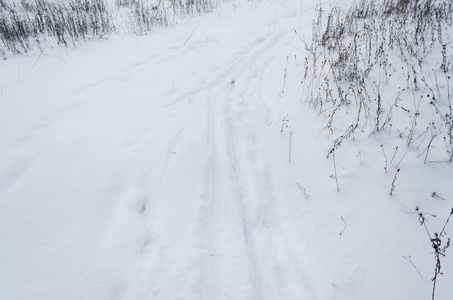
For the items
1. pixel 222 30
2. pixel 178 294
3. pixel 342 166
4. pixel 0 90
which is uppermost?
pixel 222 30

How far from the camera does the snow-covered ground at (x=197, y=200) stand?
6.00 ft

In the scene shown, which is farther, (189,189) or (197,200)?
(189,189)

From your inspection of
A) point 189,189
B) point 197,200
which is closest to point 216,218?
point 197,200

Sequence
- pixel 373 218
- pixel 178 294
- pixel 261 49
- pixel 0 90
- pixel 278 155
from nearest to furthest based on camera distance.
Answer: pixel 178 294 → pixel 373 218 → pixel 278 155 → pixel 0 90 → pixel 261 49

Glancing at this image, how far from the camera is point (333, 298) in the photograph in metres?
1.78

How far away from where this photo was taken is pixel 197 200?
2410 mm

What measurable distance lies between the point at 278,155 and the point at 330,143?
0.62m

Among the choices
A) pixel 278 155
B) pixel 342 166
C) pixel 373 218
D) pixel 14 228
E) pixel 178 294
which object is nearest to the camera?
pixel 178 294

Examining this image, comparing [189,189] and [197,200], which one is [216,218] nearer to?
[197,200]

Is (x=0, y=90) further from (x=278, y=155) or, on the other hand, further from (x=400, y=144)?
(x=400, y=144)

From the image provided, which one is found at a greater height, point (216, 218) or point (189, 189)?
point (189, 189)

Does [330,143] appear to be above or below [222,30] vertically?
below

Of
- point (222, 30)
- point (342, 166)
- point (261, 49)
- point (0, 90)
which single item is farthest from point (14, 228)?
point (222, 30)

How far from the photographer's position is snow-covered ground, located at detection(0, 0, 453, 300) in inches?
72.0
